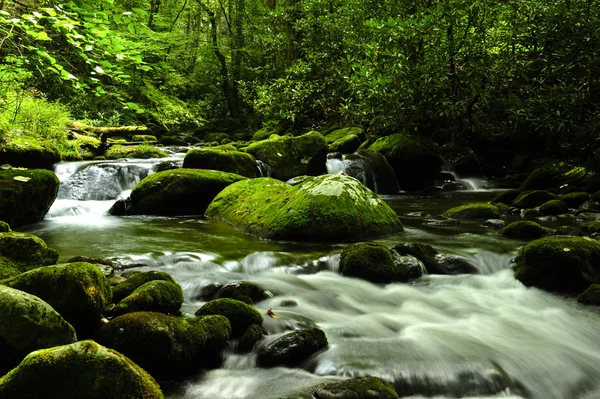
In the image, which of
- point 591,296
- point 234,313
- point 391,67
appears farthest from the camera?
point 391,67

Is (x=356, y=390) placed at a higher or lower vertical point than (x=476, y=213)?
lower

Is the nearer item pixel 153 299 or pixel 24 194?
pixel 153 299

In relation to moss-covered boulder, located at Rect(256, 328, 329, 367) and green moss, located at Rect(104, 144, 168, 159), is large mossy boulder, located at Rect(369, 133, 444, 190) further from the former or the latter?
moss-covered boulder, located at Rect(256, 328, 329, 367)

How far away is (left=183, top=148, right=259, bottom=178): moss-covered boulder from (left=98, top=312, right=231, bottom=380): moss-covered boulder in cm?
772

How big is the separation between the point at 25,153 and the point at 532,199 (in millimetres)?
11714

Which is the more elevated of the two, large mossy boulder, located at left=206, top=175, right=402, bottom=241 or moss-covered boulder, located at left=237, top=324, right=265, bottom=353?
large mossy boulder, located at left=206, top=175, right=402, bottom=241

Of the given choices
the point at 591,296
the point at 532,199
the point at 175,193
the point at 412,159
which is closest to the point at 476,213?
the point at 532,199

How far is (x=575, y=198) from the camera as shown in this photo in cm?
1043

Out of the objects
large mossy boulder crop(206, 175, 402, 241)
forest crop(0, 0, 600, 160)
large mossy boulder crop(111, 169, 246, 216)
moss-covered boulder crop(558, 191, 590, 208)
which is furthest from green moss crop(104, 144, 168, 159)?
moss-covered boulder crop(558, 191, 590, 208)

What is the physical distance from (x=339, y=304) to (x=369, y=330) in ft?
2.10

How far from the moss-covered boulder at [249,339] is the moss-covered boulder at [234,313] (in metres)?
0.08

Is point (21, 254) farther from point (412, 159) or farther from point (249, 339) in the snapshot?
point (412, 159)

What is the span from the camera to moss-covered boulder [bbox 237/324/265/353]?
11.3 ft

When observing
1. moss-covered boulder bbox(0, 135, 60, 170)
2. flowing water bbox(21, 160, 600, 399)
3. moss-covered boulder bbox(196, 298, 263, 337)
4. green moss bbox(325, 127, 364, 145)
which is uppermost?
green moss bbox(325, 127, 364, 145)
